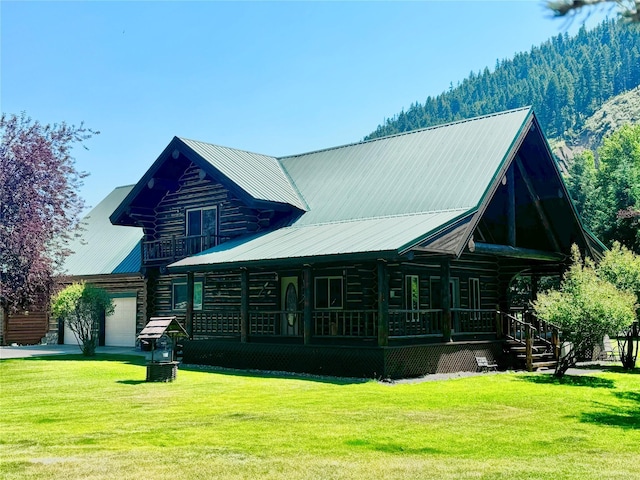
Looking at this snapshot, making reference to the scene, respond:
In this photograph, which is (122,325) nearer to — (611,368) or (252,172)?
(252,172)

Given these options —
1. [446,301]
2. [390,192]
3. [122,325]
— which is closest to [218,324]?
[390,192]

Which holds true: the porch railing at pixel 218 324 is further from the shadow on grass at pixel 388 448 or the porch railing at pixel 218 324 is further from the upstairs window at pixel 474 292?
the shadow on grass at pixel 388 448

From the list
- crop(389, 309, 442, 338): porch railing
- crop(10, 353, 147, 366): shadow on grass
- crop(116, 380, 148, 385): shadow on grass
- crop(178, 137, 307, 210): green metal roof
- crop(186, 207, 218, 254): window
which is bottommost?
crop(116, 380, 148, 385): shadow on grass

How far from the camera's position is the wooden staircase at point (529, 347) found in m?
23.5

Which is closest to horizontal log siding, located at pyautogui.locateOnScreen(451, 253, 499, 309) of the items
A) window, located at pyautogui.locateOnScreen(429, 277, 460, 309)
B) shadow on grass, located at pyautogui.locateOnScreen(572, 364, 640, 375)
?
window, located at pyautogui.locateOnScreen(429, 277, 460, 309)

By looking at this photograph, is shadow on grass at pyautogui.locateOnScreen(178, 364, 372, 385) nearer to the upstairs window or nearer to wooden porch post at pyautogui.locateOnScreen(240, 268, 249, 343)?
wooden porch post at pyautogui.locateOnScreen(240, 268, 249, 343)

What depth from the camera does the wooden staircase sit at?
23531 millimetres

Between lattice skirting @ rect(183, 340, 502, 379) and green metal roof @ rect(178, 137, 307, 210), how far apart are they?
20.8 ft

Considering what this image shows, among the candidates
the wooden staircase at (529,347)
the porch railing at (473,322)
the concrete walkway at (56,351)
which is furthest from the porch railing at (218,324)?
the wooden staircase at (529,347)

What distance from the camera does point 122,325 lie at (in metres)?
37.4

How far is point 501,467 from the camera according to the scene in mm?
9344

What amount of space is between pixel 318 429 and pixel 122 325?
27369 mm

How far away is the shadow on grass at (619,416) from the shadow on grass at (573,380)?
108 inches

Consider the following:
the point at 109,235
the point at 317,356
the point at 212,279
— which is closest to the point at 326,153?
the point at 212,279
